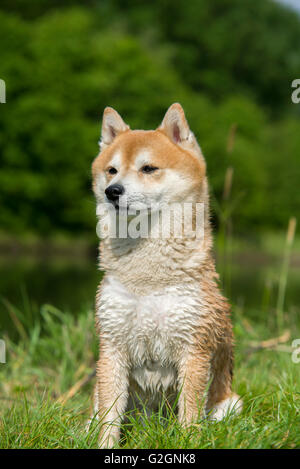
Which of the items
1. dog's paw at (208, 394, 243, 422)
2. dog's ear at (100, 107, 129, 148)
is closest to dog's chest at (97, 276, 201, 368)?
dog's paw at (208, 394, 243, 422)

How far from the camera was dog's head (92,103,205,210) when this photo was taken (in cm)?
299

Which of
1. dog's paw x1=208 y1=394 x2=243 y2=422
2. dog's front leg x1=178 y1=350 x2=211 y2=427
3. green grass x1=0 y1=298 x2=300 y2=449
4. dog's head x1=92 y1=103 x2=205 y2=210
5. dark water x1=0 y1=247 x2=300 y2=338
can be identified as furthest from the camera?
dark water x1=0 y1=247 x2=300 y2=338

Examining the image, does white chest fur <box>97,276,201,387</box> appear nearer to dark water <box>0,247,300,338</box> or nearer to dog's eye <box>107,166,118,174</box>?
dog's eye <box>107,166,118,174</box>

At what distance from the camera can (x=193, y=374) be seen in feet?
9.42

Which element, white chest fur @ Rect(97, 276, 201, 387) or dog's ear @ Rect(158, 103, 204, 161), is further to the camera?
dog's ear @ Rect(158, 103, 204, 161)

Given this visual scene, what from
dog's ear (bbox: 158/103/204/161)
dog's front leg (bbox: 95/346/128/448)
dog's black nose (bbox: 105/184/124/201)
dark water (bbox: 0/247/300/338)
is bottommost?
dark water (bbox: 0/247/300/338)

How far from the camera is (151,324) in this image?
289 centimetres

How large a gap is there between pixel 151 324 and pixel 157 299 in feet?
0.49

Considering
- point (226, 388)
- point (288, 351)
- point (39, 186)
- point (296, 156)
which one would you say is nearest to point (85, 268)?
point (39, 186)

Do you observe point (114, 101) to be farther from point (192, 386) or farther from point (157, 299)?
point (192, 386)

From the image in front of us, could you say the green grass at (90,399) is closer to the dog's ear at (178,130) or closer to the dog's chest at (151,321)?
the dog's chest at (151,321)

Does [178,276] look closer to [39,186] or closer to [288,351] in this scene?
[288,351]

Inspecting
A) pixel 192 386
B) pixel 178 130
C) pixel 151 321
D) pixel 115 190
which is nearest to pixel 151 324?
pixel 151 321

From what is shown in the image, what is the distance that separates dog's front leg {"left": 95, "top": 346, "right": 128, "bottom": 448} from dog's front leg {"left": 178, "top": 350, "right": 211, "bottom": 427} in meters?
0.33
